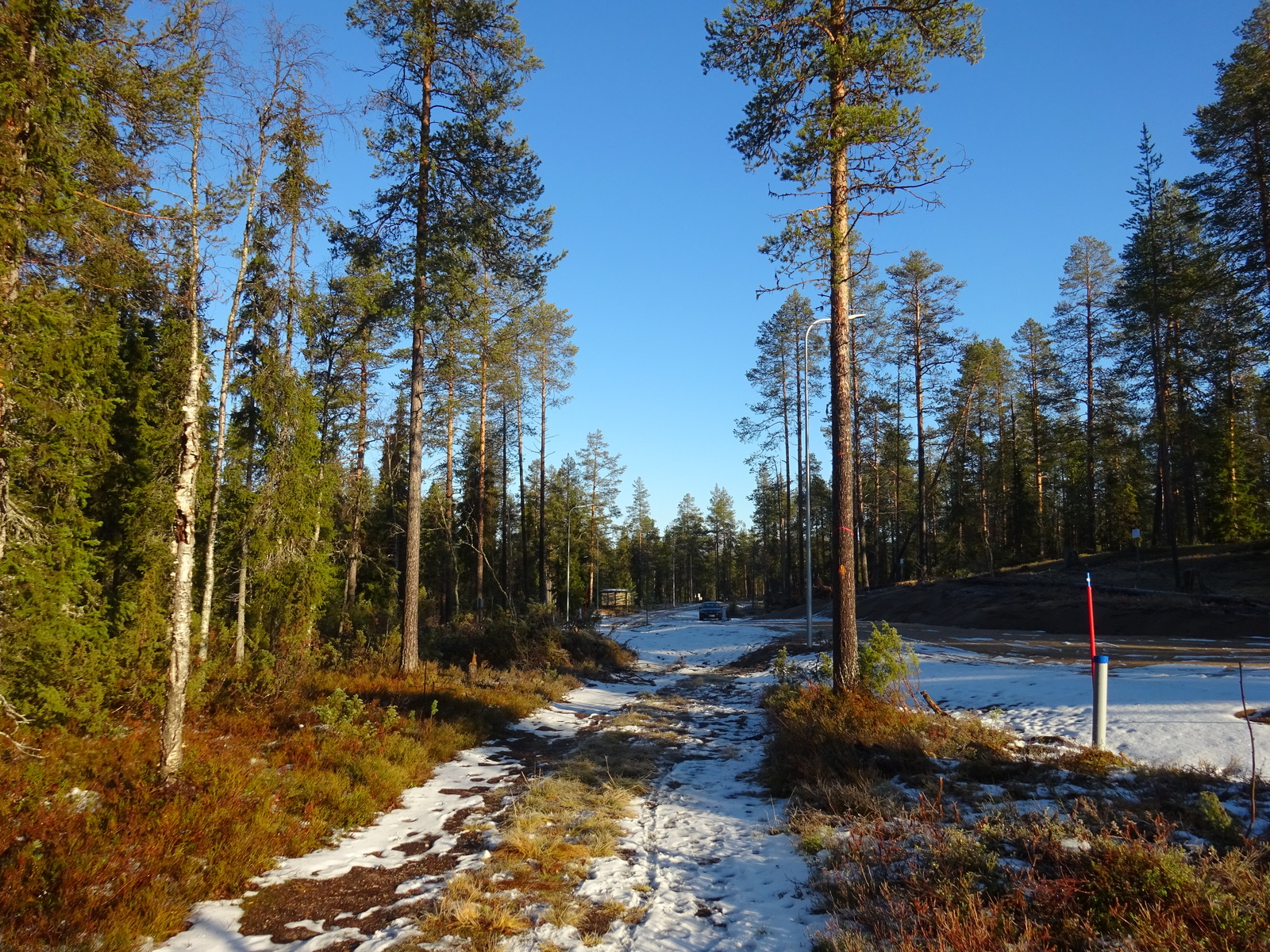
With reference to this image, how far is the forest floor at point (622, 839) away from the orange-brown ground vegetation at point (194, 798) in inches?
12.3

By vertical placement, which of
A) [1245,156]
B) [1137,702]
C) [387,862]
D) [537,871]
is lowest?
[387,862]

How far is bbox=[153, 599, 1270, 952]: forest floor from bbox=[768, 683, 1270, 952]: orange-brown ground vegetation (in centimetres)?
29

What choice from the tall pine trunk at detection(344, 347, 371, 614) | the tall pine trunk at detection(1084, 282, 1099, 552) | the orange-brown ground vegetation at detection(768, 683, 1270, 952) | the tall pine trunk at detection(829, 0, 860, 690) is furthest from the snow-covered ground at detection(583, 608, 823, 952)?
the tall pine trunk at detection(1084, 282, 1099, 552)

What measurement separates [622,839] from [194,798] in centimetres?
407

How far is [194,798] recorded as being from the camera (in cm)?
625

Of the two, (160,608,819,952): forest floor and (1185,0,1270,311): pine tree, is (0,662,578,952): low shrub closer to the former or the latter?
(160,608,819,952): forest floor

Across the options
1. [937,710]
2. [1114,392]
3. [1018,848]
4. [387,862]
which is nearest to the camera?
[1018,848]

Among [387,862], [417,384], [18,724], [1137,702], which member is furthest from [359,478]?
[1137,702]

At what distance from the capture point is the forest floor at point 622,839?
4527 millimetres

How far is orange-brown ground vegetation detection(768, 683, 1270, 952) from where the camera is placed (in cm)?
366

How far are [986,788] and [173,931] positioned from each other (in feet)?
22.3

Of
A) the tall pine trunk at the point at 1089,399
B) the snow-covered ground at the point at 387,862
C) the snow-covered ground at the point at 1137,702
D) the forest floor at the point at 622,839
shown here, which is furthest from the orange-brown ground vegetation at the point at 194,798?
the tall pine trunk at the point at 1089,399

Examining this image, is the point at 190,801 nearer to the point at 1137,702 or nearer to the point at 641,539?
A: the point at 1137,702

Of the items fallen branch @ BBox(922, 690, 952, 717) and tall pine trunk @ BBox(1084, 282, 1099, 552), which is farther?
tall pine trunk @ BBox(1084, 282, 1099, 552)
